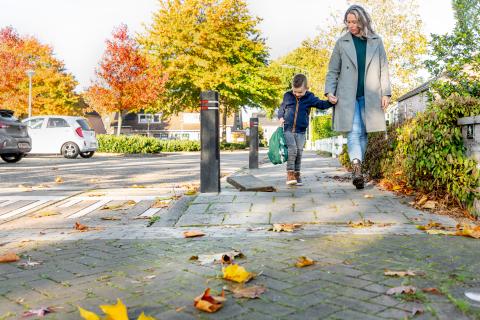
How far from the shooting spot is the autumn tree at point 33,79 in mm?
37781

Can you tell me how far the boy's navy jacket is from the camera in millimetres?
6449

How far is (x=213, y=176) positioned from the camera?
5.77m

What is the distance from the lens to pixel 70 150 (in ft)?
60.4

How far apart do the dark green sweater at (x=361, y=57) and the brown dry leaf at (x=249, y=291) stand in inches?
155

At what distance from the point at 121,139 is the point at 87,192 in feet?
62.7

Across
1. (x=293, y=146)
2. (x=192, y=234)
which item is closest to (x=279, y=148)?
(x=293, y=146)

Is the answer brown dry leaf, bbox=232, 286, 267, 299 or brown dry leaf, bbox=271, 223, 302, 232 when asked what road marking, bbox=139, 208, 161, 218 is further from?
brown dry leaf, bbox=232, 286, 267, 299

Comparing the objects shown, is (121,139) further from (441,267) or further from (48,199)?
(441,267)

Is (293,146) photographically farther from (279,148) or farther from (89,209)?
(89,209)

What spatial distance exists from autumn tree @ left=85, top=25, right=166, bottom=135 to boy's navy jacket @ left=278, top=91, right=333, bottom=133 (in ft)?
87.0

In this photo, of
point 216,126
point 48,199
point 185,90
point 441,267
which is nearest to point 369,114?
point 216,126

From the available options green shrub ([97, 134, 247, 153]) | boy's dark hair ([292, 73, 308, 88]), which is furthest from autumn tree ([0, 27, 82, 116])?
boy's dark hair ([292, 73, 308, 88])

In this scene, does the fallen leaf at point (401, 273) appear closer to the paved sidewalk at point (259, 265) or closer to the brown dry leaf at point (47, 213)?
the paved sidewalk at point (259, 265)

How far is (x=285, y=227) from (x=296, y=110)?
114 inches
